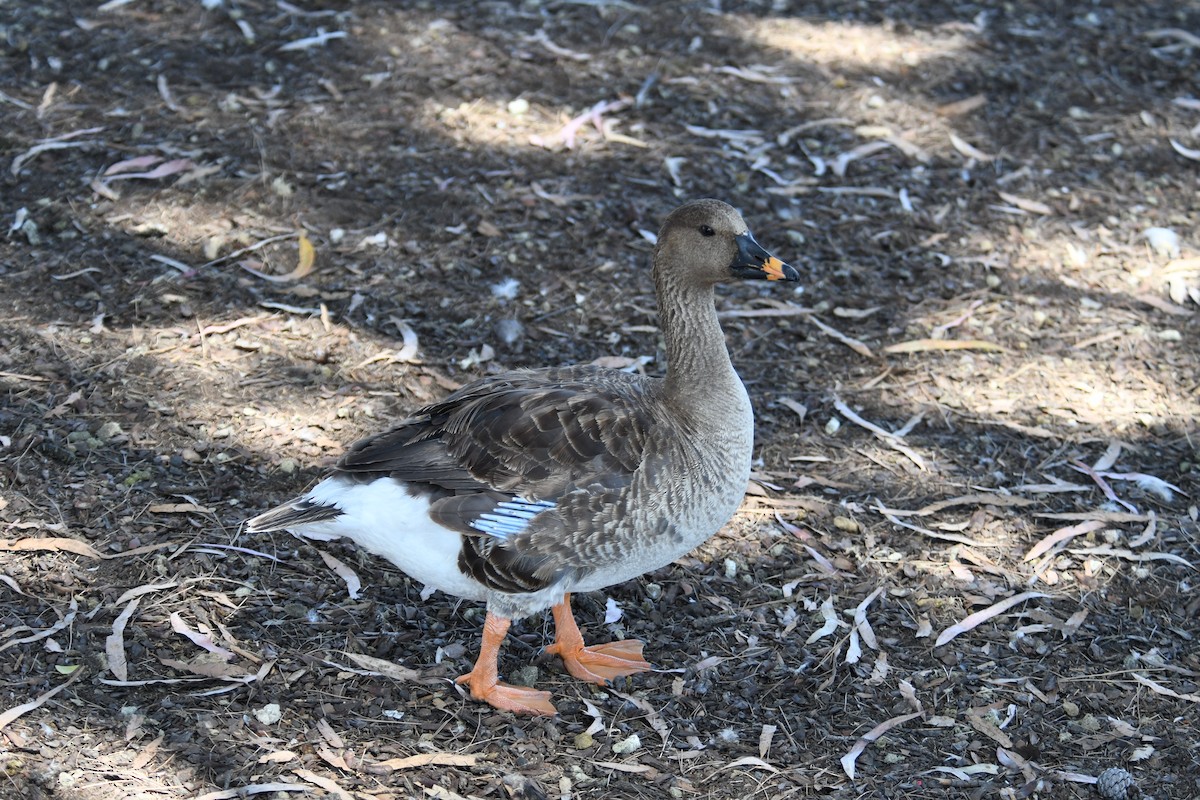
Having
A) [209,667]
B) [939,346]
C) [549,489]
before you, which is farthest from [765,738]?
[939,346]

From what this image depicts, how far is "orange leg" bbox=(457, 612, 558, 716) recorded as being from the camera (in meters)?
4.38

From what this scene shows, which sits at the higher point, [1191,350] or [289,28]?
[289,28]

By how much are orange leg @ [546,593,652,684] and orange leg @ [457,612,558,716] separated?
0.24 meters

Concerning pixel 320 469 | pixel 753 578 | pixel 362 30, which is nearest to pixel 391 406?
pixel 320 469

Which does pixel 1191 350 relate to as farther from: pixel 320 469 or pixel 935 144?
pixel 320 469

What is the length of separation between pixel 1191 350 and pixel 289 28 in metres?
6.23

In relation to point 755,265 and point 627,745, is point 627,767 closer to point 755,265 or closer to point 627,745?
point 627,745

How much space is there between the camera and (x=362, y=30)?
862cm

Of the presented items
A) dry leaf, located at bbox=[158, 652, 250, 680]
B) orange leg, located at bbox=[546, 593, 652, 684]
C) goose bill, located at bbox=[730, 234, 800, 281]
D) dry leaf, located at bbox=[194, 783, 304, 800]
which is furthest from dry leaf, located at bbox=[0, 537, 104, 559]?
goose bill, located at bbox=[730, 234, 800, 281]

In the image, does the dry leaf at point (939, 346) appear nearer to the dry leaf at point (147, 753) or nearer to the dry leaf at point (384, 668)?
the dry leaf at point (384, 668)

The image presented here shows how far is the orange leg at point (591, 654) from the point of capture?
4594 millimetres

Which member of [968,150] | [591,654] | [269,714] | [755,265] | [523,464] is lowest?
[591,654]

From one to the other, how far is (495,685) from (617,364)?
2281 millimetres

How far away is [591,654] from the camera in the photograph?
182 inches
